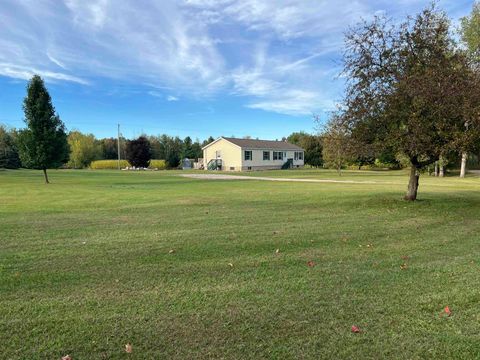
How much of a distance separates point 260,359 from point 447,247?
202 inches

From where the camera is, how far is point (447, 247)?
6695 millimetres

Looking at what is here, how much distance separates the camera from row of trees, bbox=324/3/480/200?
998 centimetres

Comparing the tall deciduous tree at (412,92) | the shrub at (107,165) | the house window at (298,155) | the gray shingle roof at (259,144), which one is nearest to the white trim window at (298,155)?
the house window at (298,155)

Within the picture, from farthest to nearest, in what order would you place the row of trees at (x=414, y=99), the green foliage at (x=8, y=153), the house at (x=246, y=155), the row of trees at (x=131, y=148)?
the row of trees at (x=131, y=148) → the green foliage at (x=8, y=153) → the house at (x=246, y=155) → the row of trees at (x=414, y=99)

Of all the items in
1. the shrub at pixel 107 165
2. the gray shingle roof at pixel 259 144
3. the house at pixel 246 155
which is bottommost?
the shrub at pixel 107 165

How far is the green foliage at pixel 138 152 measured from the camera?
64250 millimetres

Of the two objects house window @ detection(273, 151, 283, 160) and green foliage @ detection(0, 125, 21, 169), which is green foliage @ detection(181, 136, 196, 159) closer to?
house window @ detection(273, 151, 283, 160)

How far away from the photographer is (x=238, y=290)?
4.45 metres

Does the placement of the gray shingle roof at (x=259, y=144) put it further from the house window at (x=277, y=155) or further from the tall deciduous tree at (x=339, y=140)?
the tall deciduous tree at (x=339, y=140)

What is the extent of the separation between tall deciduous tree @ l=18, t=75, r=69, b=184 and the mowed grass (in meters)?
18.2

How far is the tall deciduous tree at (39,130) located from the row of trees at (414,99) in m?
20.3

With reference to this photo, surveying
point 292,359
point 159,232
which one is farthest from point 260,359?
point 159,232

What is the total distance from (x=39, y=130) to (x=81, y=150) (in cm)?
4824

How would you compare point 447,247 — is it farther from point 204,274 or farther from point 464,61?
point 464,61
